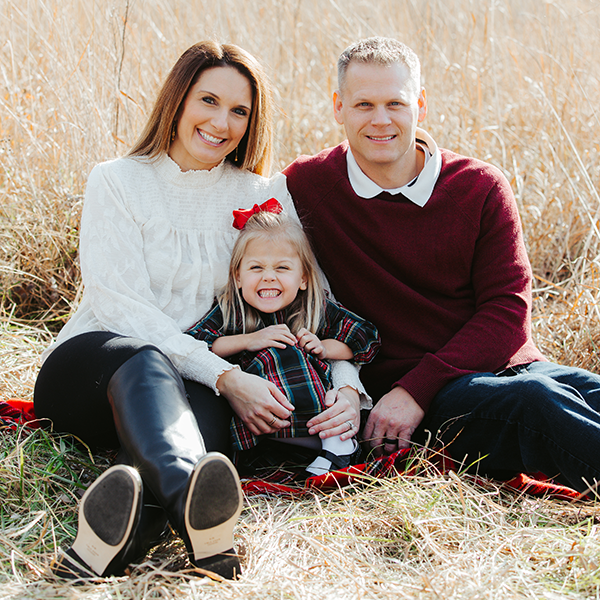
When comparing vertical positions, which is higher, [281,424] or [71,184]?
[71,184]

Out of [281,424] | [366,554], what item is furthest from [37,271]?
[366,554]

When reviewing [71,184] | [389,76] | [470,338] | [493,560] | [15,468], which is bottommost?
[15,468]

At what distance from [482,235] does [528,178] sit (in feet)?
5.86

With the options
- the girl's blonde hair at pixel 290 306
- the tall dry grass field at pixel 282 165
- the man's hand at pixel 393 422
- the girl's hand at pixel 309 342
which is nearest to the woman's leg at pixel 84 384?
the tall dry grass field at pixel 282 165

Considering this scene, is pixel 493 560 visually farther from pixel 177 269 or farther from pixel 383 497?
pixel 177 269

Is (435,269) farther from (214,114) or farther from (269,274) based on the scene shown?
(214,114)

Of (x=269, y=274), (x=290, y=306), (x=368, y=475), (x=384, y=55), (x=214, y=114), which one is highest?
(x=384, y=55)

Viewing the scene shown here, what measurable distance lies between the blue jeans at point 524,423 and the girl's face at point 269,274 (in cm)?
64

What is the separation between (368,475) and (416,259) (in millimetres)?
812

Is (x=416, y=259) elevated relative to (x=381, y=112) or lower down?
lower down

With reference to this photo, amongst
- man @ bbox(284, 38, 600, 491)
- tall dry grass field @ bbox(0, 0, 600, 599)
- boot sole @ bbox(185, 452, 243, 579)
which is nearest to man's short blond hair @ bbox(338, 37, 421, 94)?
man @ bbox(284, 38, 600, 491)

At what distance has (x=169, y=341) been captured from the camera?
2.09 meters

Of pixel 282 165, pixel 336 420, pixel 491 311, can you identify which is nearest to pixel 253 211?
pixel 336 420

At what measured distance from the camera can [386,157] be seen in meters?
2.37
